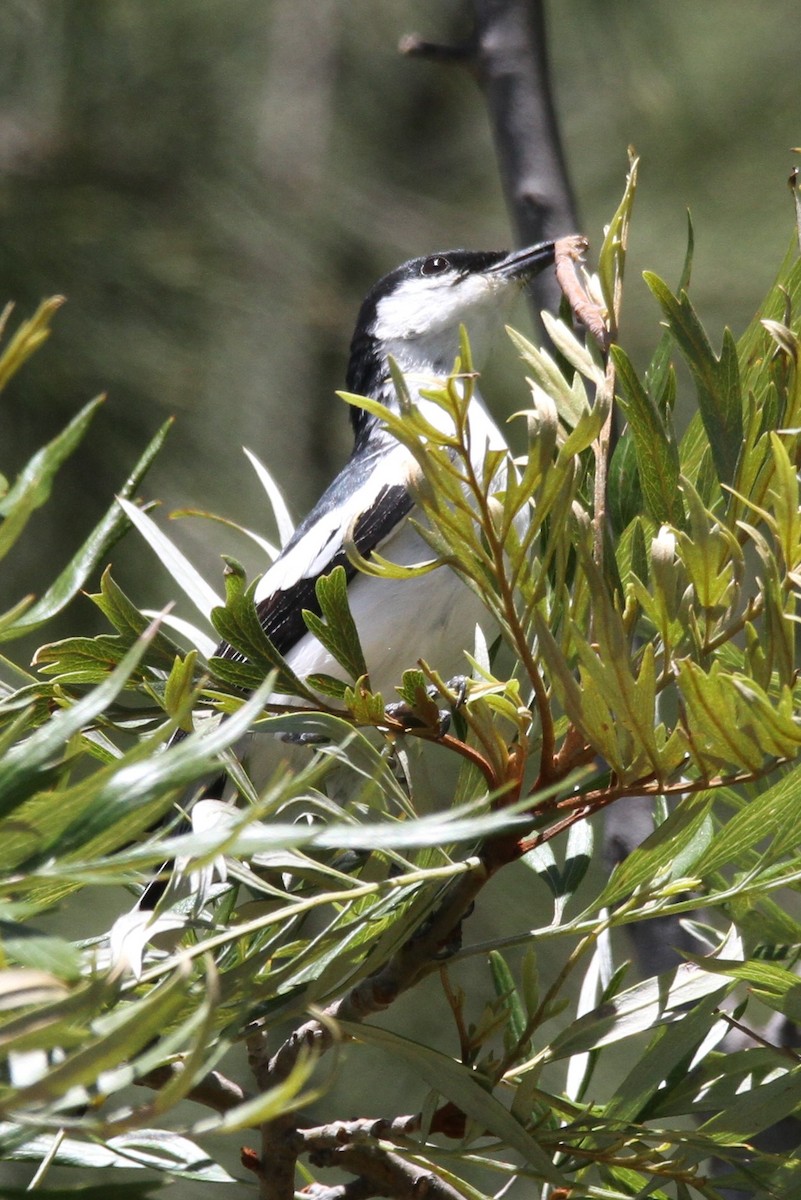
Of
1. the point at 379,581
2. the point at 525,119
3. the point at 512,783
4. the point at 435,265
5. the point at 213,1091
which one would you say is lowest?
the point at 213,1091

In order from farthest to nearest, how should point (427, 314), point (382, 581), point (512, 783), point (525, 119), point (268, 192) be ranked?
point (268, 192)
point (427, 314)
point (525, 119)
point (382, 581)
point (512, 783)

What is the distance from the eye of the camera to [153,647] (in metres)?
0.78

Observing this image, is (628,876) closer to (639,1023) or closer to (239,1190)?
(639,1023)

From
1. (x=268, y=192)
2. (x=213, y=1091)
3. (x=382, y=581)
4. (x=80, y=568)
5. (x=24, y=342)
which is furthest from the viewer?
(x=268, y=192)

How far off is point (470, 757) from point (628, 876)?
11 cm

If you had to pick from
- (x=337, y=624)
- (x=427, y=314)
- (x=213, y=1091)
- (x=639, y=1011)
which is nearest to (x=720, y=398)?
(x=337, y=624)

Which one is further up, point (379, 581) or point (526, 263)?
point (526, 263)

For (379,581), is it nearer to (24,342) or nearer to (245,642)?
(245,642)

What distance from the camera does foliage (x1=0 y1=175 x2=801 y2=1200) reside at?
0.52m

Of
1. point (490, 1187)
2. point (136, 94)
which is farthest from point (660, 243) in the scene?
point (490, 1187)

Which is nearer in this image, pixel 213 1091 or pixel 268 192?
pixel 213 1091

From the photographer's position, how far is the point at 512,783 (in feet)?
1.90

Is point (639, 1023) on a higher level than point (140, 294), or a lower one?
lower

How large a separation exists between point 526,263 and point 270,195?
3.86 ft
